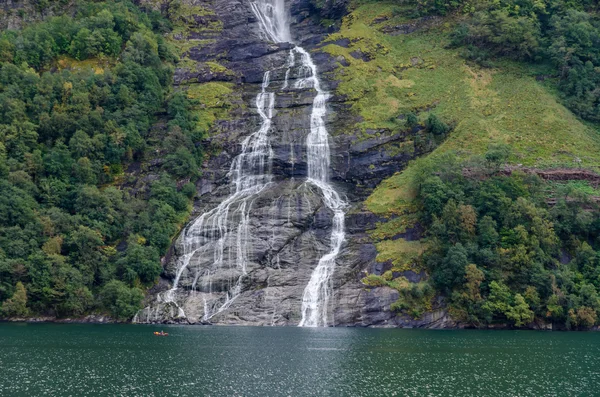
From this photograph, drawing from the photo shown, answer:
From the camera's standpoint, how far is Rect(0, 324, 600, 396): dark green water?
39906 millimetres

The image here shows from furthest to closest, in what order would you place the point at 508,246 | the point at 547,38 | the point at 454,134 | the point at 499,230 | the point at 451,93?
the point at 547,38
the point at 451,93
the point at 454,134
the point at 499,230
the point at 508,246

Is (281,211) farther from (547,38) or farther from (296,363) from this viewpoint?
(547,38)

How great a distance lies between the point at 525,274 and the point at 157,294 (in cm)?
4023

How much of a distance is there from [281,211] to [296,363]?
126 feet

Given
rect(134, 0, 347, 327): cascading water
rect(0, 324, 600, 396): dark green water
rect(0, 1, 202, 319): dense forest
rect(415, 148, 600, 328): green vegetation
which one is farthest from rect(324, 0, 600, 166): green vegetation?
rect(0, 324, 600, 396): dark green water

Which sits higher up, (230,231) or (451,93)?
(451,93)

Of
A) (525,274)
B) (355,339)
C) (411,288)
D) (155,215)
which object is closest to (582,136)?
(525,274)

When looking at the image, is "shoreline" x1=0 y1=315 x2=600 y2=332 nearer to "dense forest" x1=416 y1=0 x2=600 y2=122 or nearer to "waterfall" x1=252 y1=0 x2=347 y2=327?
"waterfall" x1=252 y1=0 x2=347 y2=327

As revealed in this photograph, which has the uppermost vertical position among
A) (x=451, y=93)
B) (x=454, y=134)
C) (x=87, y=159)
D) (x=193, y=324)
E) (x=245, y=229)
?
(x=451, y=93)

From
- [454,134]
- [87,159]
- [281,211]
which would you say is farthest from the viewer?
[454,134]

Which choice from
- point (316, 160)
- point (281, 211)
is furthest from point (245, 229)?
point (316, 160)

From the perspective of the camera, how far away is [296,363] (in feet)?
159

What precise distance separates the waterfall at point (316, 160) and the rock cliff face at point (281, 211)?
795 mm

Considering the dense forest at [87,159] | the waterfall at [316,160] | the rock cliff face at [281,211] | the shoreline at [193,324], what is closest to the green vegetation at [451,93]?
the rock cliff face at [281,211]
